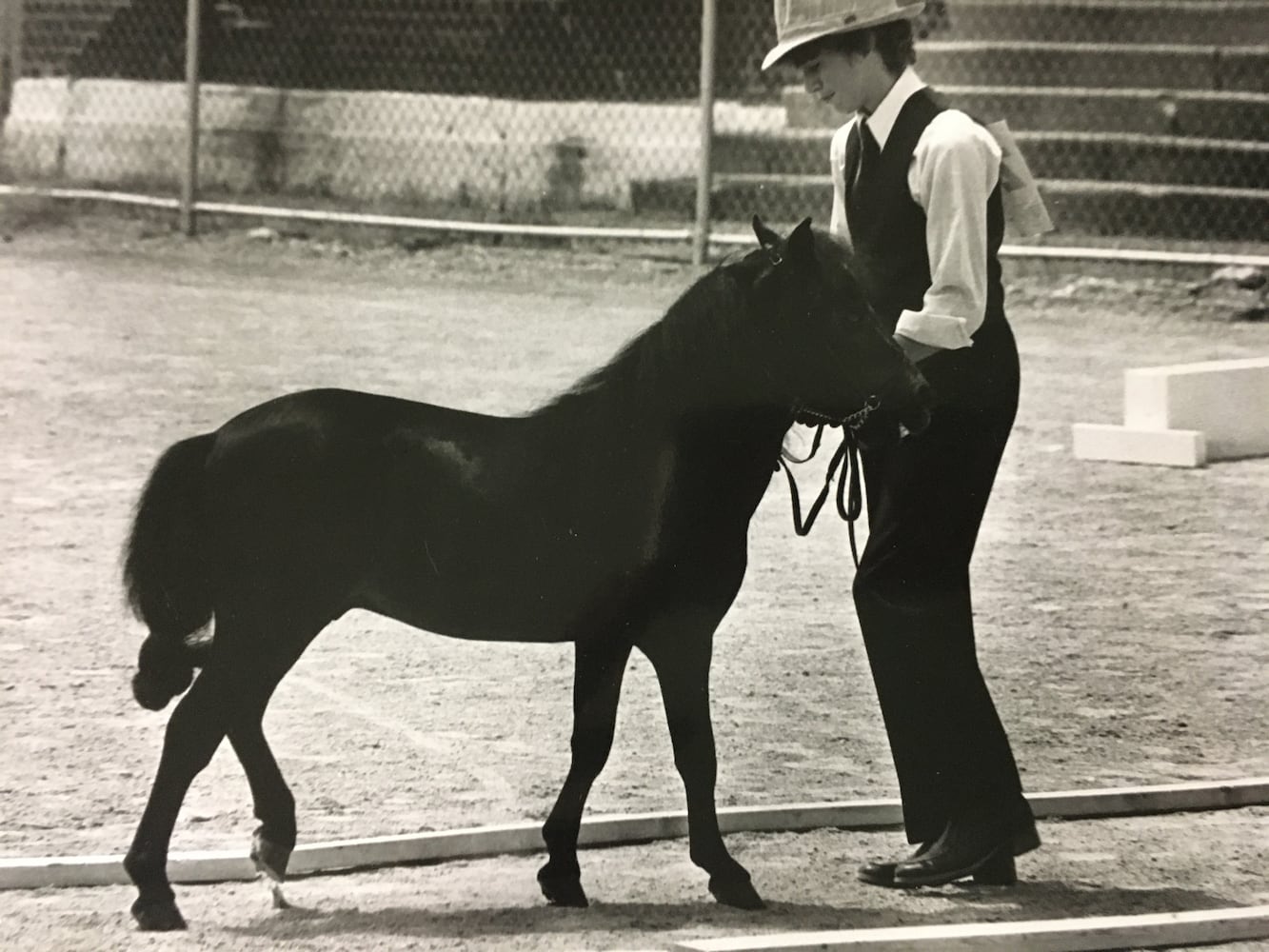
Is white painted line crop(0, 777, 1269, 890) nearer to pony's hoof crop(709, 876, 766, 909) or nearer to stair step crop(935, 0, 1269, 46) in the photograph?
pony's hoof crop(709, 876, 766, 909)

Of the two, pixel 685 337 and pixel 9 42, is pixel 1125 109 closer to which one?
pixel 9 42

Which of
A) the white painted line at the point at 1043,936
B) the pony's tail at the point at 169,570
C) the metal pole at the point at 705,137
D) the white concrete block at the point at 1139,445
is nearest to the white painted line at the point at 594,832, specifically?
the pony's tail at the point at 169,570

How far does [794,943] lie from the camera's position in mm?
2396

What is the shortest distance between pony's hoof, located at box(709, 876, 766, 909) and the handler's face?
3.62 ft

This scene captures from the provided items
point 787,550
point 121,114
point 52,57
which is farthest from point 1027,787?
point 121,114

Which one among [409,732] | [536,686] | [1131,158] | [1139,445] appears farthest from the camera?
[1131,158]

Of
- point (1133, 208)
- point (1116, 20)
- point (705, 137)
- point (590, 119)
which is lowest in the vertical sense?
point (1133, 208)

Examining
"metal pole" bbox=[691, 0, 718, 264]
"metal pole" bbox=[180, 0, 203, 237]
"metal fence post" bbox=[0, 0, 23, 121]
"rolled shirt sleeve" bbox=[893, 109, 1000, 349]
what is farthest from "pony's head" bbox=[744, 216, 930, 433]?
"metal pole" bbox=[180, 0, 203, 237]

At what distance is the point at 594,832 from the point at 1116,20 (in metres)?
7.79

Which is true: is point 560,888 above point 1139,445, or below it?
below

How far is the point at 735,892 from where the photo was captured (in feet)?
8.56

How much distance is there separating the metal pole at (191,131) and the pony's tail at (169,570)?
20.8 feet

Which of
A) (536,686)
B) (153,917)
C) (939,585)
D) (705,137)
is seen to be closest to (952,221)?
(939,585)

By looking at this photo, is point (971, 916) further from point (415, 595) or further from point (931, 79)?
point (931, 79)
